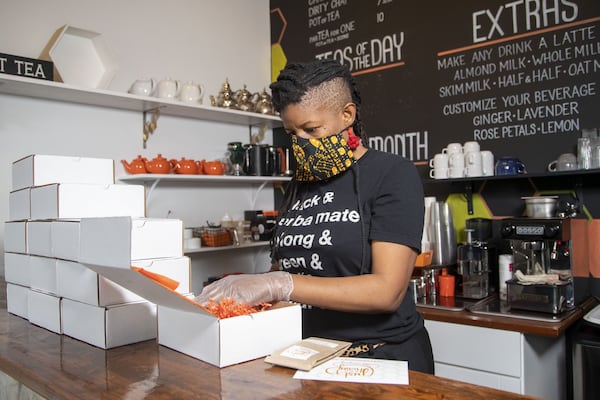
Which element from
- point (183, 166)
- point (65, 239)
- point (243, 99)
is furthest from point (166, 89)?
point (65, 239)

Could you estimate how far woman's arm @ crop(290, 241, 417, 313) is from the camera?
113 cm

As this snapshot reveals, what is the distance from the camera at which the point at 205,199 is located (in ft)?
10.8

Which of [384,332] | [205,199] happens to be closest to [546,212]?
[384,332]

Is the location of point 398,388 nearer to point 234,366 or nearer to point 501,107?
point 234,366

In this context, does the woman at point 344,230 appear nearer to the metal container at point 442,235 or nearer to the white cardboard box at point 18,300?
the white cardboard box at point 18,300

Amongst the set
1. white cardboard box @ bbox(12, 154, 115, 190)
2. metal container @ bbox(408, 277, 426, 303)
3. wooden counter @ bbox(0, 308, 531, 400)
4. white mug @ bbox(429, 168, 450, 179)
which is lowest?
metal container @ bbox(408, 277, 426, 303)

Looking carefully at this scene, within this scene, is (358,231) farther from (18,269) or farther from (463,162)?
(463,162)

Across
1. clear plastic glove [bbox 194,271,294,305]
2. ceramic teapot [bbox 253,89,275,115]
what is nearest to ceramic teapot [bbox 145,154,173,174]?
ceramic teapot [bbox 253,89,275,115]

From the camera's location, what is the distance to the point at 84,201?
1.31 m

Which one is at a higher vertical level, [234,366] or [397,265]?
[397,265]

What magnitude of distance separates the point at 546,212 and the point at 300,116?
150 cm

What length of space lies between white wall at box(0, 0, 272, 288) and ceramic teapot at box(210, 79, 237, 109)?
17 cm

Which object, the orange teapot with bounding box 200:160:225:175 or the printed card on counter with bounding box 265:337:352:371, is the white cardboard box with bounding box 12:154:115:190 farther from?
the orange teapot with bounding box 200:160:225:175

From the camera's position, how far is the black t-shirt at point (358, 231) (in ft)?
4.09
